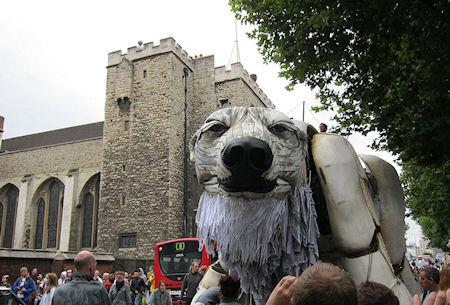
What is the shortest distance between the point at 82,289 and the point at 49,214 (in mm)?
35842

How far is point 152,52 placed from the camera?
3231 centimetres

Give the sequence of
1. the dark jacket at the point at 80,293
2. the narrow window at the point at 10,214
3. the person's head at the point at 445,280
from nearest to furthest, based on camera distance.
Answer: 1. the person's head at the point at 445,280
2. the dark jacket at the point at 80,293
3. the narrow window at the point at 10,214

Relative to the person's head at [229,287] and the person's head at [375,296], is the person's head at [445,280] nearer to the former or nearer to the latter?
the person's head at [375,296]

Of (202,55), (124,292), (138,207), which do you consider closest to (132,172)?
(138,207)

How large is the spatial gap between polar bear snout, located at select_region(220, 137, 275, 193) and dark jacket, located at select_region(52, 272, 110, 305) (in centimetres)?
278

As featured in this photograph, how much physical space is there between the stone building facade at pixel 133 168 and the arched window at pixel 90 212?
0.07 meters

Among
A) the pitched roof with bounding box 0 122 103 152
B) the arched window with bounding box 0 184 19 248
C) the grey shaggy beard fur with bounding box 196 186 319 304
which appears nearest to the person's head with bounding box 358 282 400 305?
the grey shaggy beard fur with bounding box 196 186 319 304

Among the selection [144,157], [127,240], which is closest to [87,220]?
[127,240]

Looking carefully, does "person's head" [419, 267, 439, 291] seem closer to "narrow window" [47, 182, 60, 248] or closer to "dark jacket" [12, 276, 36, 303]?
"dark jacket" [12, 276, 36, 303]

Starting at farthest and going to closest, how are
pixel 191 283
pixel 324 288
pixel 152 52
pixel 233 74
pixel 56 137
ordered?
pixel 56 137 → pixel 233 74 → pixel 152 52 → pixel 191 283 → pixel 324 288

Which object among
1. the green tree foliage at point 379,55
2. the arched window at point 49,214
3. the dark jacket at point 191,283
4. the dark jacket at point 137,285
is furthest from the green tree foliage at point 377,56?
the arched window at point 49,214

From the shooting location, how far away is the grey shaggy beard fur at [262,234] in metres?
2.38

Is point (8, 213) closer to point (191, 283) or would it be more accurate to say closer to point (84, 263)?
point (191, 283)

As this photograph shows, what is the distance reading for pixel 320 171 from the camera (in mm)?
2744
